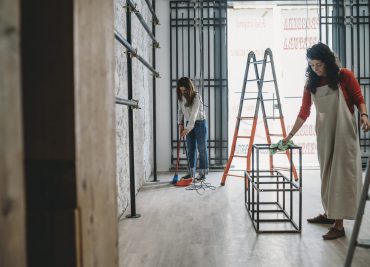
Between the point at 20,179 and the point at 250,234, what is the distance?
7.60 feet

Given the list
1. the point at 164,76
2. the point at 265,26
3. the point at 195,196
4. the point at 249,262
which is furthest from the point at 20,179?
the point at 265,26

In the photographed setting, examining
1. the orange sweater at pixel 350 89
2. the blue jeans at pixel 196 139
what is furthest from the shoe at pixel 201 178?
the orange sweater at pixel 350 89

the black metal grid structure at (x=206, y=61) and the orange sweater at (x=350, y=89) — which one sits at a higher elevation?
the black metal grid structure at (x=206, y=61)

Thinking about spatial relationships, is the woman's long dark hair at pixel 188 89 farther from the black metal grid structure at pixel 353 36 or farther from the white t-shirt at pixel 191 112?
the black metal grid structure at pixel 353 36

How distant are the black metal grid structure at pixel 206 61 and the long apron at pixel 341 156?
3.35m

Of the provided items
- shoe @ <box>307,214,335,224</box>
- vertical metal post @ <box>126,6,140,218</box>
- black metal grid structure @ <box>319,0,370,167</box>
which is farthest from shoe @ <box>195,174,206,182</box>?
black metal grid structure @ <box>319,0,370,167</box>

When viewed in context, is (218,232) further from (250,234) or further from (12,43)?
(12,43)

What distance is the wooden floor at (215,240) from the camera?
212 centimetres

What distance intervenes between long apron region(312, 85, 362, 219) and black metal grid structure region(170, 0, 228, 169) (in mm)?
3348

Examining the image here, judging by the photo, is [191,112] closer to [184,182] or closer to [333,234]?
[184,182]

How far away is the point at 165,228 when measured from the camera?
279 cm

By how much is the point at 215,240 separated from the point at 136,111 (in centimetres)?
201

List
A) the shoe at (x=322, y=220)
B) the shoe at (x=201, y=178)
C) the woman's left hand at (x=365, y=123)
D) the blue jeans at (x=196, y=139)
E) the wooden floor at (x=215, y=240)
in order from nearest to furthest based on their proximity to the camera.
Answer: the wooden floor at (x=215, y=240) → the woman's left hand at (x=365, y=123) → the shoe at (x=322, y=220) → the blue jeans at (x=196, y=139) → the shoe at (x=201, y=178)

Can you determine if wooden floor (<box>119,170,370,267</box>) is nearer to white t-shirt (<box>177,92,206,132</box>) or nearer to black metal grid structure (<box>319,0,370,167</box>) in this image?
white t-shirt (<box>177,92,206,132</box>)
